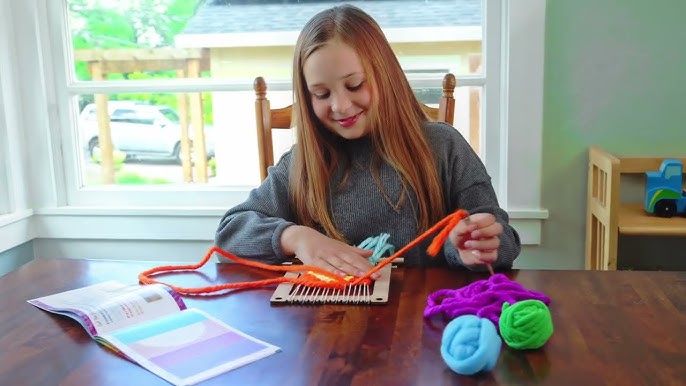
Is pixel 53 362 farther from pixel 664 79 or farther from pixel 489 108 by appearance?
pixel 664 79

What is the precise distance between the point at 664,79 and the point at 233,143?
1256 millimetres

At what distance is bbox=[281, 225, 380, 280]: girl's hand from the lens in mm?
1051

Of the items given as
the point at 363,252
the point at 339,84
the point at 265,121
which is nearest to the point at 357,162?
the point at 339,84

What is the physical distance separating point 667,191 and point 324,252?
1.00 metres

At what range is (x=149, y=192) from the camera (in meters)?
2.14

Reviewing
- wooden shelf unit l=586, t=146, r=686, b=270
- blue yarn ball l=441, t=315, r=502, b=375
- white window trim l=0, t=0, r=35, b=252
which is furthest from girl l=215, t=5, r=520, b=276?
white window trim l=0, t=0, r=35, b=252

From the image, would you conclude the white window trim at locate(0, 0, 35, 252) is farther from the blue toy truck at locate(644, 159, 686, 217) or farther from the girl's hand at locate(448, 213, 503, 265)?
the blue toy truck at locate(644, 159, 686, 217)

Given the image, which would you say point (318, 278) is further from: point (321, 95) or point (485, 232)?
point (321, 95)

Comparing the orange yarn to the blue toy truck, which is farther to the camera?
the blue toy truck

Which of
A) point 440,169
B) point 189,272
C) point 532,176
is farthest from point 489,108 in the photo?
point 189,272

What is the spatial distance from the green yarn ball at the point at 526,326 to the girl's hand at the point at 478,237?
0.24m

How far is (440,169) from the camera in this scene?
1.33m

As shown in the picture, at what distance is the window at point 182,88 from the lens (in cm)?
195

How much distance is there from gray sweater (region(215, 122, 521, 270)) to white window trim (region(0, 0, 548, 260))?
1.79 feet
